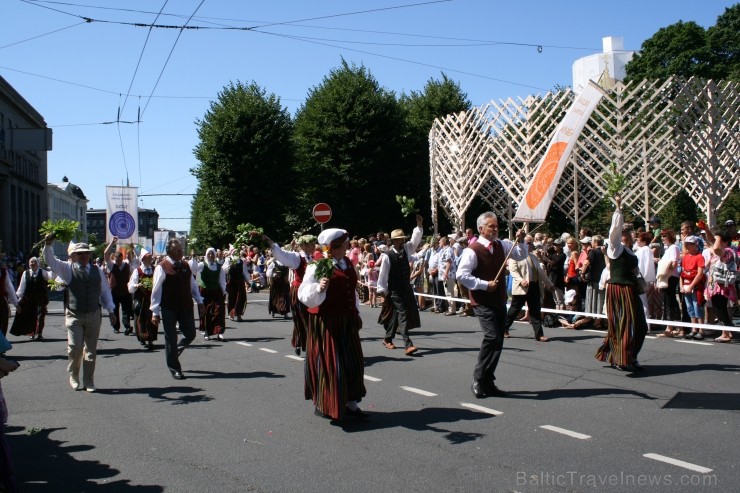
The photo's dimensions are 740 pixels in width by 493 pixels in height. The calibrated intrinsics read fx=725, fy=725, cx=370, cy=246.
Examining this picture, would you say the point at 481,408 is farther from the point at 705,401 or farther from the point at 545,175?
the point at 545,175

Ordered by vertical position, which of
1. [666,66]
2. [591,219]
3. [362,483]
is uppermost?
[666,66]

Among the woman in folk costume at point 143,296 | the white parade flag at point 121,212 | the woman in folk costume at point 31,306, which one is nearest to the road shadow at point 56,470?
the woman in folk costume at point 143,296

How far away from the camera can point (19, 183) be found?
67000mm

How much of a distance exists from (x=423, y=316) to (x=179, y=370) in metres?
8.19

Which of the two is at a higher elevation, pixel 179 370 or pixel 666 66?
pixel 666 66

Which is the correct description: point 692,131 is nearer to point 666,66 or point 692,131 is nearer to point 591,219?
point 591,219

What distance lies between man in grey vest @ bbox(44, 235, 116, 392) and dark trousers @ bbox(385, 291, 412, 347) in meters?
4.50

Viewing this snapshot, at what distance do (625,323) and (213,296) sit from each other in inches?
315

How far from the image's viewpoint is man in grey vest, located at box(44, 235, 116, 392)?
8.95 meters

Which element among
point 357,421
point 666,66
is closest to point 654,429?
point 357,421

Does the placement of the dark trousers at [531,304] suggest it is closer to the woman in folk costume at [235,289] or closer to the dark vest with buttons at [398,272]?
the dark vest with buttons at [398,272]

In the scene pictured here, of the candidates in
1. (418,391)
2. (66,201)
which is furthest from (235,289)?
(66,201)

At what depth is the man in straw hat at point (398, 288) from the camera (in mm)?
11398

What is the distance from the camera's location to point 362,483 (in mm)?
5207
